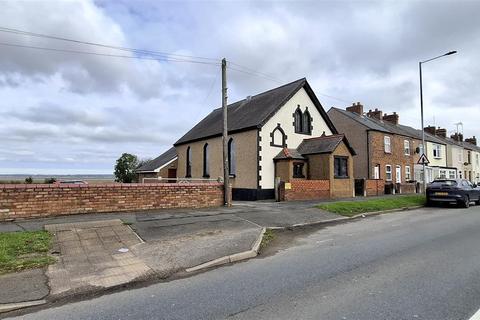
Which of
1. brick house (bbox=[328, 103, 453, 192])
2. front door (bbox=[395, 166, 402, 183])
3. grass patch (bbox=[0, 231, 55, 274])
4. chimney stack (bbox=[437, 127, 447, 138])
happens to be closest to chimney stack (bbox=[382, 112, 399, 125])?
brick house (bbox=[328, 103, 453, 192])

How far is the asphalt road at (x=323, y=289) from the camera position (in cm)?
465

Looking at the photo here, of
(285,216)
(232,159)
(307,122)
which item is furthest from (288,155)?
(285,216)

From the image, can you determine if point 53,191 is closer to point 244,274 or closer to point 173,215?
point 173,215

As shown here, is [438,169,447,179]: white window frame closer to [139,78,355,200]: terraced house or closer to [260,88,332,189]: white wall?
[139,78,355,200]: terraced house

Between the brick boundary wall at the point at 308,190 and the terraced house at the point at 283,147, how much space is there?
0.87 feet

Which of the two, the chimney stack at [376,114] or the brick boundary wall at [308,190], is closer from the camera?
the brick boundary wall at [308,190]

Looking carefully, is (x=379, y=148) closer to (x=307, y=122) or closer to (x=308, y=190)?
(x=307, y=122)

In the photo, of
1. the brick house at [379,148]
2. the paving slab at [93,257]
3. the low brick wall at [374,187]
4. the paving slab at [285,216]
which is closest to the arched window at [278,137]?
the low brick wall at [374,187]

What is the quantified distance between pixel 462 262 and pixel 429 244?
6.17ft

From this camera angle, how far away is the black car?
63.3 ft

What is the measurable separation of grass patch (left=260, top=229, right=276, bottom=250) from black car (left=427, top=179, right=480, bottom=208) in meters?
13.1

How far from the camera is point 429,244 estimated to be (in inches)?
351

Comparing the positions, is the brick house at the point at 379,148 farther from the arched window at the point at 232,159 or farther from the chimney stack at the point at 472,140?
the chimney stack at the point at 472,140

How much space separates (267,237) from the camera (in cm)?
1012
